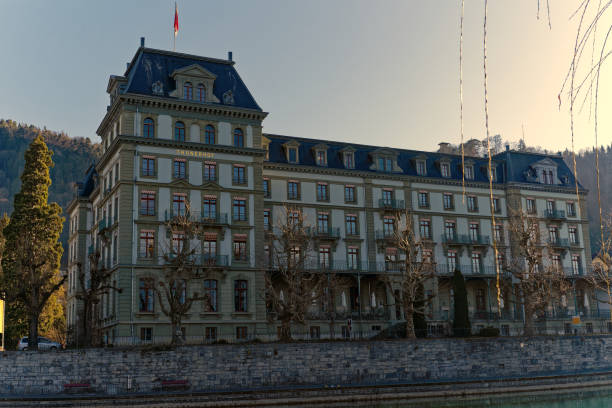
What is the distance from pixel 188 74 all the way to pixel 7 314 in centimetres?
2279

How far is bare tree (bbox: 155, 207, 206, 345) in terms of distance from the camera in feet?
121

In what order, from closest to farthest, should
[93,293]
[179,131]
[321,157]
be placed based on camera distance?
[93,293] → [179,131] → [321,157]

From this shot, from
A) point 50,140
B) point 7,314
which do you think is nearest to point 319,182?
point 7,314

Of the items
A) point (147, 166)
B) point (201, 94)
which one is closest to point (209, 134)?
point (201, 94)

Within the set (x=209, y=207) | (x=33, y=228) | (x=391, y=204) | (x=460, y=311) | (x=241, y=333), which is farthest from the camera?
(x=391, y=204)

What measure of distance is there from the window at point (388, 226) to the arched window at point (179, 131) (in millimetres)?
19293

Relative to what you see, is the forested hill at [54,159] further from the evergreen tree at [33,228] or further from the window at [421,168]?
the window at [421,168]

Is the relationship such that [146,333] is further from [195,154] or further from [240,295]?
[195,154]

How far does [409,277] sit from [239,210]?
43.8ft

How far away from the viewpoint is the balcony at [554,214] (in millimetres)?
60456

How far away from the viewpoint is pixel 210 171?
46.7m

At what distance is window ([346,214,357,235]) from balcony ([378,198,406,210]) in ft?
9.04

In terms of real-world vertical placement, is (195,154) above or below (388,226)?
above

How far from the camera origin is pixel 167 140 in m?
45.3
